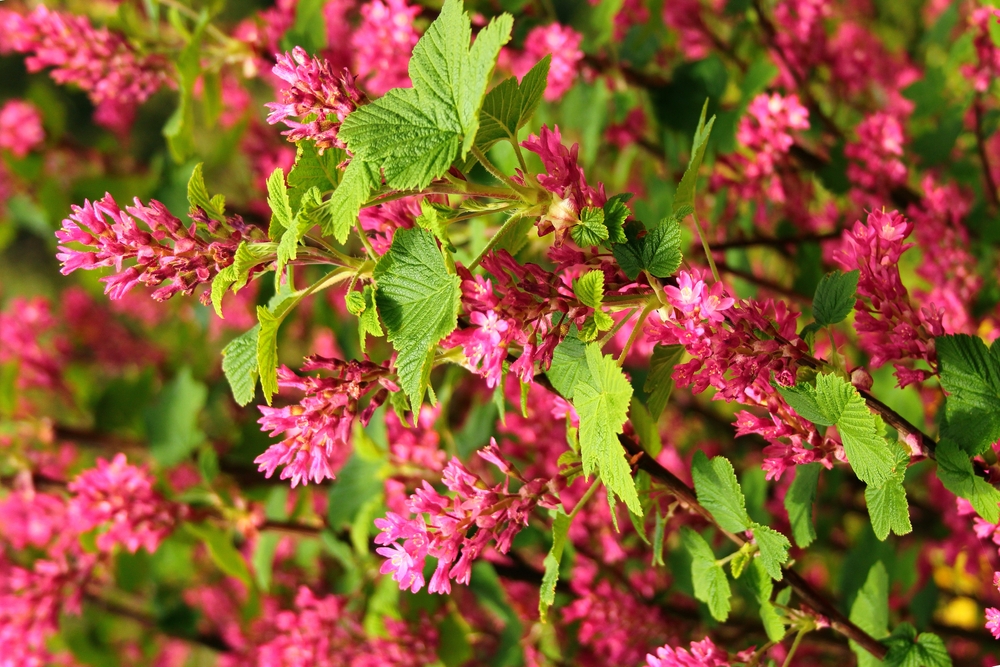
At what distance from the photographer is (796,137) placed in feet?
5.04

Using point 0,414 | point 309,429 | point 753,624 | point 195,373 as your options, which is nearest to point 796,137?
point 753,624

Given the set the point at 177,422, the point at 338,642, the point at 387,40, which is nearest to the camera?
the point at 387,40

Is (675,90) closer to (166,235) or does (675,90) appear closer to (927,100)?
(927,100)

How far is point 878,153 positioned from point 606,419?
96 centimetres

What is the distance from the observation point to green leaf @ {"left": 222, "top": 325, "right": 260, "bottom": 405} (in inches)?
28.6

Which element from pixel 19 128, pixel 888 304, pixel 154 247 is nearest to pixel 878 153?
pixel 888 304

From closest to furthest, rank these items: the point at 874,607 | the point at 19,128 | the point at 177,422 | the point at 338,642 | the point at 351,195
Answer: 1. the point at 351,195
2. the point at 874,607
3. the point at 338,642
4. the point at 177,422
5. the point at 19,128

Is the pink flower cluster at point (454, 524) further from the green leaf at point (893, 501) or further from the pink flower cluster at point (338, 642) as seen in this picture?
the pink flower cluster at point (338, 642)

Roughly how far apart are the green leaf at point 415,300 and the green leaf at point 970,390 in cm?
42

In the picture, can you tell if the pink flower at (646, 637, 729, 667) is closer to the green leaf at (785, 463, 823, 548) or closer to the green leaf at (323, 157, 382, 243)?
the green leaf at (785, 463, 823, 548)

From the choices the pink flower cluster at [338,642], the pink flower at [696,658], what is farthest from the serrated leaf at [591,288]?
the pink flower cluster at [338,642]

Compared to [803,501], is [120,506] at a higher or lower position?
lower

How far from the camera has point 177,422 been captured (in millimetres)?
1496

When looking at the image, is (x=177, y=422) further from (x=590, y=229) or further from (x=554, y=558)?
(x=590, y=229)
